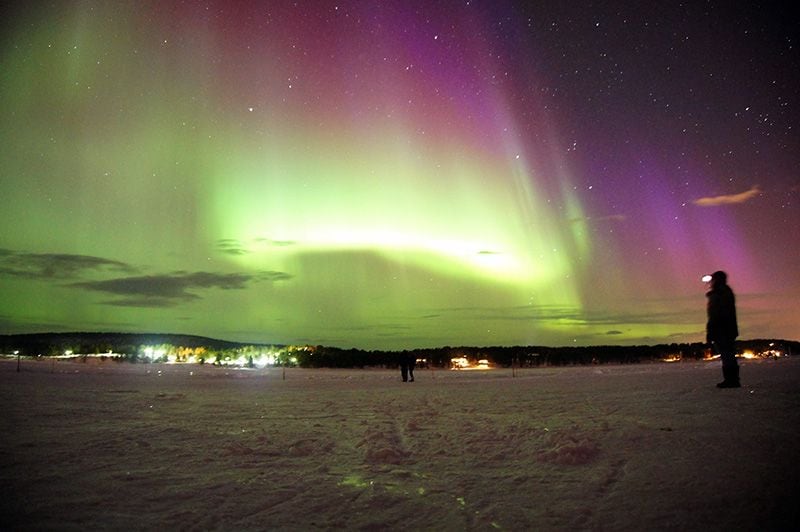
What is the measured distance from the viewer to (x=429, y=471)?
5.34 meters

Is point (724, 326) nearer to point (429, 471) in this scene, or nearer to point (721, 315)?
point (721, 315)

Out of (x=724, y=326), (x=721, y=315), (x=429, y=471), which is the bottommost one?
(x=429, y=471)

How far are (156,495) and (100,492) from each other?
1.87ft

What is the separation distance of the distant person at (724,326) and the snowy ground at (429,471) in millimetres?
1096

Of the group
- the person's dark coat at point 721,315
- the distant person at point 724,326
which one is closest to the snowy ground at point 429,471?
the distant person at point 724,326

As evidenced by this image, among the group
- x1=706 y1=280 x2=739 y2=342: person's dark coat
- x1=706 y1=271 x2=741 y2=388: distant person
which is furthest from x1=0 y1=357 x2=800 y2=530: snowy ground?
x1=706 y1=280 x2=739 y2=342: person's dark coat

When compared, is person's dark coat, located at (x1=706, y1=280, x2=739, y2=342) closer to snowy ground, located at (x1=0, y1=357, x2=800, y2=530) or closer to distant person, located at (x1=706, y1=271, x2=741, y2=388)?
distant person, located at (x1=706, y1=271, x2=741, y2=388)

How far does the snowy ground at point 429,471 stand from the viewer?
3836mm

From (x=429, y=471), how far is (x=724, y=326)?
26.6ft

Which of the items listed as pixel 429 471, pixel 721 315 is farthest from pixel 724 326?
pixel 429 471

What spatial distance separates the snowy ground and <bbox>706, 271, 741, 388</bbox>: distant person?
1.10 metres

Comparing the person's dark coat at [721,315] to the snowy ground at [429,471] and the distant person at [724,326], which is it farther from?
the snowy ground at [429,471]

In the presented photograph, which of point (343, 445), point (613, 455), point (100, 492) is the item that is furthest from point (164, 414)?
point (613, 455)

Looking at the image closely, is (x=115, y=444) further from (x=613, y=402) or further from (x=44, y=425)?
(x=613, y=402)
